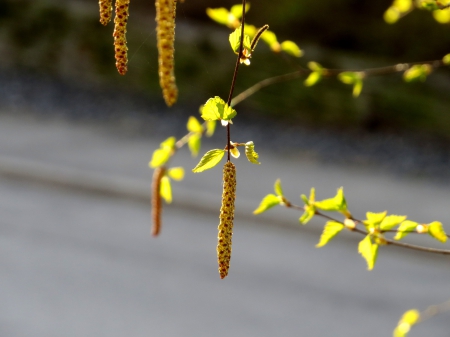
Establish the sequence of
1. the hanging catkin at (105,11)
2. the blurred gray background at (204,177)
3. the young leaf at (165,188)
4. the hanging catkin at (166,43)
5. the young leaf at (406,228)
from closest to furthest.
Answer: the hanging catkin at (166,43) → the hanging catkin at (105,11) → the young leaf at (406,228) → the young leaf at (165,188) → the blurred gray background at (204,177)

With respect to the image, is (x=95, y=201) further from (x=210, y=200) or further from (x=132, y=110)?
(x=132, y=110)

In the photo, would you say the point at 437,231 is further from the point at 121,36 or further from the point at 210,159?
the point at 121,36

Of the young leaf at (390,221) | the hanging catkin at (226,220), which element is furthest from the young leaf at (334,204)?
the hanging catkin at (226,220)

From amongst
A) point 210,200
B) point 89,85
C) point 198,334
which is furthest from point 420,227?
point 89,85

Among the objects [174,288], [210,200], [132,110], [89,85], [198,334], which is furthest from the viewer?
[89,85]

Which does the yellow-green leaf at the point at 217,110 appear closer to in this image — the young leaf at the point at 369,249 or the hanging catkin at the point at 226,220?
the hanging catkin at the point at 226,220

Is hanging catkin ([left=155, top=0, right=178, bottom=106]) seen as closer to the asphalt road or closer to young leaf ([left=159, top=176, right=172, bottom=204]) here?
young leaf ([left=159, top=176, right=172, bottom=204])
